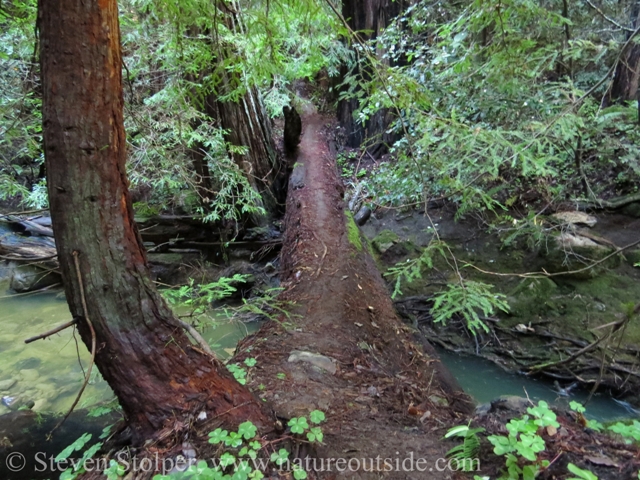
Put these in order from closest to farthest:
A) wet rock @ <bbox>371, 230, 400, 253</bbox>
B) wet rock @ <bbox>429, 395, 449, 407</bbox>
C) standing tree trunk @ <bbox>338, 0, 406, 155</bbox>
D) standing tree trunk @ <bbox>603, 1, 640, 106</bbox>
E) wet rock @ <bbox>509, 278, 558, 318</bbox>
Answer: wet rock @ <bbox>429, 395, 449, 407</bbox> → wet rock @ <bbox>509, 278, 558, 318</bbox> → standing tree trunk @ <bbox>603, 1, 640, 106</bbox> → wet rock @ <bbox>371, 230, 400, 253</bbox> → standing tree trunk @ <bbox>338, 0, 406, 155</bbox>

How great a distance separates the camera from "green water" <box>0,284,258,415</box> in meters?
4.86

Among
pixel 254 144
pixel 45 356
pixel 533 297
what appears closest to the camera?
pixel 533 297

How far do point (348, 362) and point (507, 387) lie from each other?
2.66 metres

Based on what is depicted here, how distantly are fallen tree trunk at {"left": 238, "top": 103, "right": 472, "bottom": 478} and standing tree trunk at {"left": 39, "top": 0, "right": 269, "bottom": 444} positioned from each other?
0.70 metres

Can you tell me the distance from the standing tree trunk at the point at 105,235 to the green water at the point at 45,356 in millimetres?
2101

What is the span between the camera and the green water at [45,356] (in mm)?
4855

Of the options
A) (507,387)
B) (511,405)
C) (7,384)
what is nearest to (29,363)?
(7,384)

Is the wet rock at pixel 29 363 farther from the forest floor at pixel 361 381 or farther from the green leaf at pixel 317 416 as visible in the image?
the green leaf at pixel 317 416

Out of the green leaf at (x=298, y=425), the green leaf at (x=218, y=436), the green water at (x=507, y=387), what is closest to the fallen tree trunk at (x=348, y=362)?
the green leaf at (x=298, y=425)

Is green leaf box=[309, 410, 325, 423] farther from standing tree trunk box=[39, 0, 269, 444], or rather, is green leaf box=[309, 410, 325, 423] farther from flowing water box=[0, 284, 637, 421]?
flowing water box=[0, 284, 637, 421]

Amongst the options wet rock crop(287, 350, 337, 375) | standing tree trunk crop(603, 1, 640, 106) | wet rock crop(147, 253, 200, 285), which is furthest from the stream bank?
wet rock crop(147, 253, 200, 285)

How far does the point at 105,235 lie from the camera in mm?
1741

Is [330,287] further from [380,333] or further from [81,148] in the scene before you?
[81,148]

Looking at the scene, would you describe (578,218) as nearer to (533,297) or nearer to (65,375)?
(533,297)
